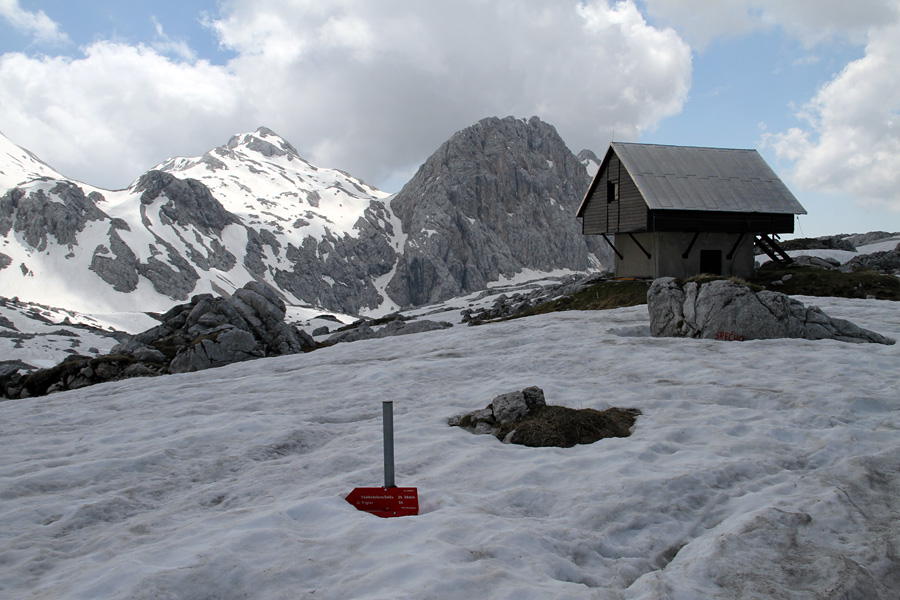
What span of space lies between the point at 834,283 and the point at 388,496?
104 ft

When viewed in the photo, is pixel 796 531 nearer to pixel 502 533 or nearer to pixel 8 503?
pixel 502 533

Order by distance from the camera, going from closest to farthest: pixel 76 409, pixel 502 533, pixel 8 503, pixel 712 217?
pixel 502 533 < pixel 8 503 < pixel 76 409 < pixel 712 217

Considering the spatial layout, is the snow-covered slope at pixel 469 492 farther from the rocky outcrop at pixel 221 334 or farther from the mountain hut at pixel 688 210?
the mountain hut at pixel 688 210

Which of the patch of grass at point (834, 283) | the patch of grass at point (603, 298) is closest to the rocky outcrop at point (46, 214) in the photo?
the patch of grass at point (603, 298)

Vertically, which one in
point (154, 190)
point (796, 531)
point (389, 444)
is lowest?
point (796, 531)

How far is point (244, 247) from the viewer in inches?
7215

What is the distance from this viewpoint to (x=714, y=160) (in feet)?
120

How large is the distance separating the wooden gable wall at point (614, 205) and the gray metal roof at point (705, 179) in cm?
94

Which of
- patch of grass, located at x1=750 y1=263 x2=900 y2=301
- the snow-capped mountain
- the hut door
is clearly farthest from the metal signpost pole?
the snow-capped mountain

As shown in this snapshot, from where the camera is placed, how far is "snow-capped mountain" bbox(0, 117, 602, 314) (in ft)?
474

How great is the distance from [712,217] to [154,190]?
612ft

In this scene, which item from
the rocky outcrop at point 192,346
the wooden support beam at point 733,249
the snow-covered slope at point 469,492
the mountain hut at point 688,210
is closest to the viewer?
the snow-covered slope at point 469,492

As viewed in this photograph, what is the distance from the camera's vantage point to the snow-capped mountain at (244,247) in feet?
474

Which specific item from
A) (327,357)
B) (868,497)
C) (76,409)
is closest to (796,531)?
(868,497)
